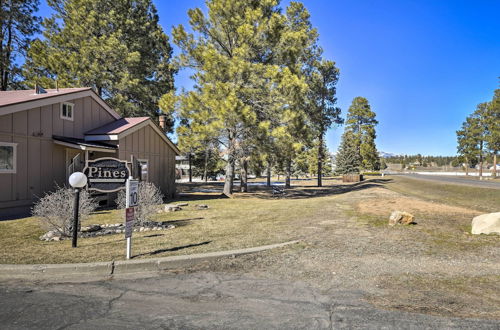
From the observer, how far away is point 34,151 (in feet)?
41.3

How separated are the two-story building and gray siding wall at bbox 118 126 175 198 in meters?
0.05

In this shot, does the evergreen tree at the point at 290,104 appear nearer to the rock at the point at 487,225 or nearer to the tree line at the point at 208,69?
the tree line at the point at 208,69

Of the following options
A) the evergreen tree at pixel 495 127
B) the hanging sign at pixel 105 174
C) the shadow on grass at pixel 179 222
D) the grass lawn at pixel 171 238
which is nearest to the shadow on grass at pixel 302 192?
the grass lawn at pixel 171 238

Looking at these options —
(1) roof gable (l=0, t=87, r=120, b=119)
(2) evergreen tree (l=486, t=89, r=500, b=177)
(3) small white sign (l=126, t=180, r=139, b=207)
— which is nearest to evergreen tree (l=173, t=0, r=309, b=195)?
(1) roof gable (l=0, t=87, r=120, b=119)

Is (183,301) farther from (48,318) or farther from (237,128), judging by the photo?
(237,128)

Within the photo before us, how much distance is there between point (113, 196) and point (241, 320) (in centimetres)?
1340

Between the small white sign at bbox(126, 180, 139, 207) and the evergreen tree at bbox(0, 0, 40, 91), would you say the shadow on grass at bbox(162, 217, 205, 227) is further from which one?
the evergreen tree at bbox(0, 0, 40, 91)

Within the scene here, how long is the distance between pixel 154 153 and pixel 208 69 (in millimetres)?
Result: 5821

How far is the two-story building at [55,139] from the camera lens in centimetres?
1162

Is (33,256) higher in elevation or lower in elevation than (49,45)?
lower

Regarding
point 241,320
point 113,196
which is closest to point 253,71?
point 113,196

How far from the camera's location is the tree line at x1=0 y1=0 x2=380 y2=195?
1789cm

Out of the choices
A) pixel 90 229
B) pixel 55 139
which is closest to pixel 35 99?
pixel 55 139

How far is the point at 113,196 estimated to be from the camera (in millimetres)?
15070
